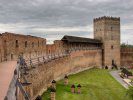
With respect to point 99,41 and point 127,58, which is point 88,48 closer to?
point 99,41

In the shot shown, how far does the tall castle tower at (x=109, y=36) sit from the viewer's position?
56344 millimetres

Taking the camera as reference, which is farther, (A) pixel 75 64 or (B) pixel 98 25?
(B) pixel 98 25

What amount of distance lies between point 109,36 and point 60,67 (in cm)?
2440

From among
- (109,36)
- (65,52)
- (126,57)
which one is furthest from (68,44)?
(126,57)

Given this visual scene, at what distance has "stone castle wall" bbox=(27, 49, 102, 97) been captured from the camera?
20.6 m

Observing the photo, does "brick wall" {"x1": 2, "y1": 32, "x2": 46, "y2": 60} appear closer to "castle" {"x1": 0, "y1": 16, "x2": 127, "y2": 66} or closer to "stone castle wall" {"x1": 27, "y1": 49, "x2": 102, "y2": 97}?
"castle" {"x1": 0, "y1": 16, "x2": 127, "y2": 66}

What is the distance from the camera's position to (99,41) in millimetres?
56781

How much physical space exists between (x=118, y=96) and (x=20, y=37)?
35.0 ft

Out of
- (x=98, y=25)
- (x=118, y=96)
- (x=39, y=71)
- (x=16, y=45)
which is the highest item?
(x=98, y=25)

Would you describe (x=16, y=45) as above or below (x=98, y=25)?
below

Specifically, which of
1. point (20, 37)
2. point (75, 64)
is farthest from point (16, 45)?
point (75, 64)

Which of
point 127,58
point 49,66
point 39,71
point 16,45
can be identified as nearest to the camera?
point 39,71

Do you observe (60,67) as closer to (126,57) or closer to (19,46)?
(19,46)

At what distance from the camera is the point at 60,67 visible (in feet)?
115
